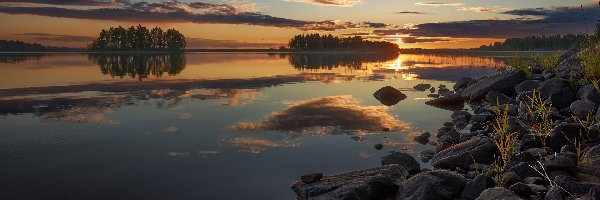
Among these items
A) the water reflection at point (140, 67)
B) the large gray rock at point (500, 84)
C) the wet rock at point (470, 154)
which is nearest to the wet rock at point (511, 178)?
the wet rock at point (470, 154)

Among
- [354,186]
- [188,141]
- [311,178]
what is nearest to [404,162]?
[311,178]

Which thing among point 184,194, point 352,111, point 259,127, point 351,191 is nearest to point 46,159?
point 184,194

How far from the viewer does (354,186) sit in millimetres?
6832

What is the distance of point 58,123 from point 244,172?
740 centimetres

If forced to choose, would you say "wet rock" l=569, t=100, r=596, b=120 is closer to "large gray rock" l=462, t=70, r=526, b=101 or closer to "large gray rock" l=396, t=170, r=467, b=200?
"large gray rock" l=396, t=170, r=467, b=200

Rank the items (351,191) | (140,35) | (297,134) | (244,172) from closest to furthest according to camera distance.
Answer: (351,191) < (244,172) < (297,134) < (140,35)

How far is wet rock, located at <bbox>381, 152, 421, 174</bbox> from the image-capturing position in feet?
28.2

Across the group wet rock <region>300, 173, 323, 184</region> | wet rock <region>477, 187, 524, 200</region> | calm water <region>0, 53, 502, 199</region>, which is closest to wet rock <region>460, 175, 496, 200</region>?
wet rock <region>477, 187, 524, 200</region>

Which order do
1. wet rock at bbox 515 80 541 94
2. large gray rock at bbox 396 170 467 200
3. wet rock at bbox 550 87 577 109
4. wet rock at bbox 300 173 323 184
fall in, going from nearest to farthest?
1. large gray rock at bbox 396 170 467 200
2. wet rock at bbox 300 173 323 184
3. wet rock at bbox 550 87 577 109
4. wet rock at bbox 515 80 541 94

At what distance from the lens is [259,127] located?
42.5ft

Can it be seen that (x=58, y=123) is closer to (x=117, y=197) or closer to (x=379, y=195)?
(x=117, y=197)

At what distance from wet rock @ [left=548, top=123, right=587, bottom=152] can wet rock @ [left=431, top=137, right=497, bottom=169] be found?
3.24 feet

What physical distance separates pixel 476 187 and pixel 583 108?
19.7ft

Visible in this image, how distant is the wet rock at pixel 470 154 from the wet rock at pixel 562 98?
489 centimetres
